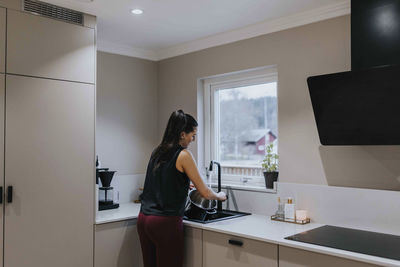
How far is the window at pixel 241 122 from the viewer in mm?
3072

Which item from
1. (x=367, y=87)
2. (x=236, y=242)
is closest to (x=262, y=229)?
(x=236, y=242)

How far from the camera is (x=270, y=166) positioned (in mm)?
2969

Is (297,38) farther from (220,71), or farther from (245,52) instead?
(220,71)

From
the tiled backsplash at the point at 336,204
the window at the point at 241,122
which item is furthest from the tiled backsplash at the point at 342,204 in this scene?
the window at the point at 241,122

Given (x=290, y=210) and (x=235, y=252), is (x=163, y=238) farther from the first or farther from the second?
(x=290, y=210)

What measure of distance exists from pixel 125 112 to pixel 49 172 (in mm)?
1172

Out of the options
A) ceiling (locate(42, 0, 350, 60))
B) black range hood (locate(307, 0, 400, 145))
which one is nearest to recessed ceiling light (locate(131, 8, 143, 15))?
ceiling (locate(42, 0, 350, 60))

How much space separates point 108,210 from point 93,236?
1.45 feet

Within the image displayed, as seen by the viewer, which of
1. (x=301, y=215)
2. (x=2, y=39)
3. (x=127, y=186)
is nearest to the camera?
(x=2, y=39)

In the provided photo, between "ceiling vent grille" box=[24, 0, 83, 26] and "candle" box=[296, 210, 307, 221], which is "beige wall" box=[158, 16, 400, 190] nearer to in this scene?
"candle" box=[296, 210, 307, 221]

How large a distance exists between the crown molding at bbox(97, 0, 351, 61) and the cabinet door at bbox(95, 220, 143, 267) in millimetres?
1583

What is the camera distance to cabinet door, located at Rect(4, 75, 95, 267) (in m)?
2.35

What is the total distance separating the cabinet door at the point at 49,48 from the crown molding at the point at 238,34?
0.68 meters

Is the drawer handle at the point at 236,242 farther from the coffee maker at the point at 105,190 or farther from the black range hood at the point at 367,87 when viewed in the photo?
the coffee maker at the point at 105,190
